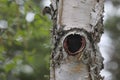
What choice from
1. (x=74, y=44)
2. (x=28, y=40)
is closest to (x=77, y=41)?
(x=74, y=44)

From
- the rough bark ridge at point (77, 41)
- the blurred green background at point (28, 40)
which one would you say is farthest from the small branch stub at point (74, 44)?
the blurred green background at point (28, 40)

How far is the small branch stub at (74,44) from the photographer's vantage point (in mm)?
1631

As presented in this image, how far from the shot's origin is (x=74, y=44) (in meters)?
1.64

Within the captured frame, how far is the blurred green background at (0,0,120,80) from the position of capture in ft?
10.7

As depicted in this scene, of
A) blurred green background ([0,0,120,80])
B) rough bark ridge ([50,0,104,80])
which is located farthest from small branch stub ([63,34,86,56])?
blurred green background ([0,0,120,80])

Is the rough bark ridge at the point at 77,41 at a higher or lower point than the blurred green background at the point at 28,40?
lower

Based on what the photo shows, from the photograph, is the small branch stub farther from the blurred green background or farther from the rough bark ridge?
the blurred green background

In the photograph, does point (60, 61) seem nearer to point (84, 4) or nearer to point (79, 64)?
point (79, 64)

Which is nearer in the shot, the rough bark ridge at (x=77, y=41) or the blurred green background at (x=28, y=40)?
the rough bark ridge at (x=77, y=41)

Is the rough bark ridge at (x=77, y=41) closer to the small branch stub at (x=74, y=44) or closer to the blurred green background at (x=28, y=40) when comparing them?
the small branch stub at (x=74, y=44)

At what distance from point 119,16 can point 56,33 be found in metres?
5.14

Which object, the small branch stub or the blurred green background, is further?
the blurred green background

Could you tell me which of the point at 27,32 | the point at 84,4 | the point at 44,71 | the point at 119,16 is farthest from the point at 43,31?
the point at 119,16

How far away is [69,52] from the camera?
1633 mm
